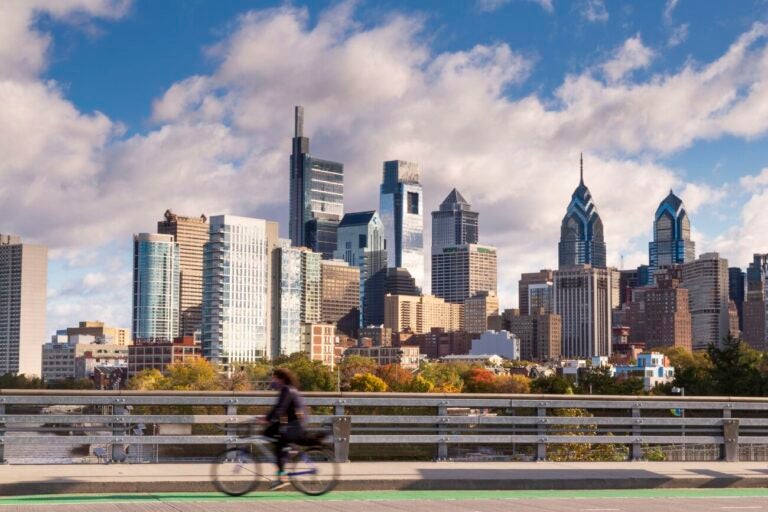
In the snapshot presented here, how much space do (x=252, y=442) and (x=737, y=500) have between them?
830 cm

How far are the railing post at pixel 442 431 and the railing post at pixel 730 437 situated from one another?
673 centimetres

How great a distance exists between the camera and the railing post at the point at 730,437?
89.5 ft

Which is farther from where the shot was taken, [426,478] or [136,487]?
[426,478]

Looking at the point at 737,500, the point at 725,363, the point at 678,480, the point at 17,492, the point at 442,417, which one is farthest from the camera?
Answer: the point at 725,363

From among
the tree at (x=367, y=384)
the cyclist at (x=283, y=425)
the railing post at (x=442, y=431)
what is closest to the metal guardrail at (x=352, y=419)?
the railing post at (x=442, y=431)

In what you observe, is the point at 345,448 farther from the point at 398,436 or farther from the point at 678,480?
the point at 678,480

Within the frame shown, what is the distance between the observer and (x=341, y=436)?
78.7 feet

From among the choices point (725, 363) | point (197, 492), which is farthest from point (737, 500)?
point (725, 363)

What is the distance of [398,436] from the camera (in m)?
24.1

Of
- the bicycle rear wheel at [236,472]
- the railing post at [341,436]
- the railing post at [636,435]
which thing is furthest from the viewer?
the railing post at [636,435]

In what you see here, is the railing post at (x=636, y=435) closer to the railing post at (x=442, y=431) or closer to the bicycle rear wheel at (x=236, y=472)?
the railing post at (x=442, y=431)

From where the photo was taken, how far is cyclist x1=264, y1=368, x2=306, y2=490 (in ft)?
63.8

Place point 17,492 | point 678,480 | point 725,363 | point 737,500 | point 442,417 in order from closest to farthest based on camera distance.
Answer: point 17,492
point 737,500
point 678,480
point 442,417
point 725,363

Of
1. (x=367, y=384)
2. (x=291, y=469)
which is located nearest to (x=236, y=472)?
(x=291, y=469)
